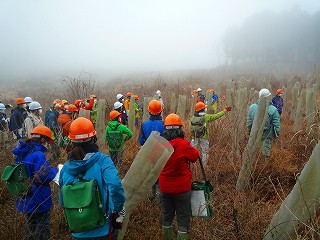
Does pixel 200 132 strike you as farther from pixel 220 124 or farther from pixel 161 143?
pixel 161 143

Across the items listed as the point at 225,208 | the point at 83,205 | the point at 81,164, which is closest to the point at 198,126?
the point at 225,208

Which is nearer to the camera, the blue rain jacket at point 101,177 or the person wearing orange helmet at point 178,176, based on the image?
the blue rain jacket at point 101,177

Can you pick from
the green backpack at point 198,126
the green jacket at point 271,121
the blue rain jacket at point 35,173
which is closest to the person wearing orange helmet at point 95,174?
the blue rain jacket at point 35,173

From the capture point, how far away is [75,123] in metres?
2.57

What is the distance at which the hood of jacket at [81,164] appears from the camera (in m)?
2.39

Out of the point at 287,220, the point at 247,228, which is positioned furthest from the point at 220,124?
the point at 287,220

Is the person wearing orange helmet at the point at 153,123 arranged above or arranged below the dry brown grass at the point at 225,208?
above

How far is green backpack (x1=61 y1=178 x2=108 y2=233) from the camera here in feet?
7.39

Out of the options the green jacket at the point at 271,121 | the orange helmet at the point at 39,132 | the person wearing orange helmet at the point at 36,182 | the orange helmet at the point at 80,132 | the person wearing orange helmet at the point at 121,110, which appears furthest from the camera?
the person wearing orange helmet at the point at 121,110

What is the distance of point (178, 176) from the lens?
350 centimetres

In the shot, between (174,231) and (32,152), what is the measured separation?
226 centimetres

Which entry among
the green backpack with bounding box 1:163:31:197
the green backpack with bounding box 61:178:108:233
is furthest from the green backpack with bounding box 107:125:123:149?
the green backpack with bounding box 61:178:108:233

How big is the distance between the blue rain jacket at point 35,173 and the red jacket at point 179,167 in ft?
4.63

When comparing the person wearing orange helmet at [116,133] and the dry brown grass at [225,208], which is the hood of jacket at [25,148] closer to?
the dry brown grass at [225,208]
